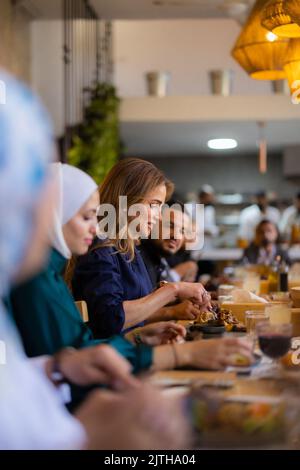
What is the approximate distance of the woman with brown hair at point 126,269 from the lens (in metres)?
2.96

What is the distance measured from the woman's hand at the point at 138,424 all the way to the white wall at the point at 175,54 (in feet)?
38.6

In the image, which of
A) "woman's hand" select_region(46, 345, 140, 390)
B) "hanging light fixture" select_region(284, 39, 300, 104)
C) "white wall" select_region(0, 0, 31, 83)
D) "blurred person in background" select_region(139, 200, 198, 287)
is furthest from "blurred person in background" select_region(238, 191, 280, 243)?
"woman's hand" select_region(46, 345, 140, 390)

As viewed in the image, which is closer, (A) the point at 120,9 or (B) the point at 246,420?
(B) the point at 246,420

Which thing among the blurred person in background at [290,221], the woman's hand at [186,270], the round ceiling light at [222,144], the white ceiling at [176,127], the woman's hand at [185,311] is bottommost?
the blurred person in background at [290,221]

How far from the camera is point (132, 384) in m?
1.37

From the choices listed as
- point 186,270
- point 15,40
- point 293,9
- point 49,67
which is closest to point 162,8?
point 49,67

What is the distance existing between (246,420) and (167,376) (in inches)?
22.8

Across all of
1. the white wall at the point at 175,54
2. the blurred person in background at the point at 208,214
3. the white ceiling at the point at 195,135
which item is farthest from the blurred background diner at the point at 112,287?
the blurred person in background at the point at 208,214

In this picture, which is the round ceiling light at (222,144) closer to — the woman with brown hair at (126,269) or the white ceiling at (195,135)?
the white ceiling at (195,135)

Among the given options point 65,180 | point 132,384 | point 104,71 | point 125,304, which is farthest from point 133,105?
point 132,384

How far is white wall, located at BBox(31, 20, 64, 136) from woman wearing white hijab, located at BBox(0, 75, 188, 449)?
7.30 metres

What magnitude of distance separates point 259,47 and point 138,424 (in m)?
3.75
